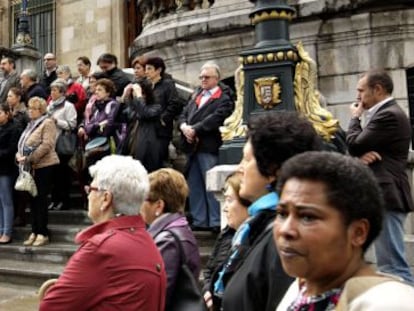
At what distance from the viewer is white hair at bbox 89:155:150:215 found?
10.4ft

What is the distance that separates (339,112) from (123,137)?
4.01m

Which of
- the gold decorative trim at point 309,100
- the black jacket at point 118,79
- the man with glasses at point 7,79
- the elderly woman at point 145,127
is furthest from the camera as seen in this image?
the man with glasses at point 7,79

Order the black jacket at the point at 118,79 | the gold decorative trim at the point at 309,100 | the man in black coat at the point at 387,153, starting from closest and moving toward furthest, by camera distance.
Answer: the man in black coat at the point at 387,153 → the gold decorative trim at the point at 309,100 → the black jacket at the point at 118,79

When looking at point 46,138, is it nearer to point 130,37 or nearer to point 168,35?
point 168,35

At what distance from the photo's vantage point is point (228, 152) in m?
5.65

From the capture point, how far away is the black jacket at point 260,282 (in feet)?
7.48

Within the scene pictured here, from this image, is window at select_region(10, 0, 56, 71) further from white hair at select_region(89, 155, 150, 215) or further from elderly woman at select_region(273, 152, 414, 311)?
elderly woman at select_region(273, 152, 414, 311)

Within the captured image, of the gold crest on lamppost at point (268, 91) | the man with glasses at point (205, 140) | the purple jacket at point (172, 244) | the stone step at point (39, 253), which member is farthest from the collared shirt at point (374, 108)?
the stone step at point (39, 253)

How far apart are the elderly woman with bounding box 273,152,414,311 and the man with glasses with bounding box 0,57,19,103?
959cm

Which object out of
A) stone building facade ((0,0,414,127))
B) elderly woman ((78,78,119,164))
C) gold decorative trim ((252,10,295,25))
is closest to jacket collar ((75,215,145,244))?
gold decorative trim ((252,10,295,25))

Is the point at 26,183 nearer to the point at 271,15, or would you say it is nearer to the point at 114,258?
the point at 271,15

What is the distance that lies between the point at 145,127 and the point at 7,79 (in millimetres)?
4555

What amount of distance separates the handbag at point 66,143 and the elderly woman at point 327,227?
710 cm

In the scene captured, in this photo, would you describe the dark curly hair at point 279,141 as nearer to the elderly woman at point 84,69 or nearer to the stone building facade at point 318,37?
the stone building facade at point 318,37
